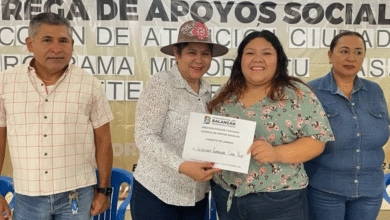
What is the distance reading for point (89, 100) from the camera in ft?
6.25

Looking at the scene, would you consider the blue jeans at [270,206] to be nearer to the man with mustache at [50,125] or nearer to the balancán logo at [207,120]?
the balancán logo at [207,120]

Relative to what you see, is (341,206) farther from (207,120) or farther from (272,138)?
(207,120)

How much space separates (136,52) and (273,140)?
2.32 m

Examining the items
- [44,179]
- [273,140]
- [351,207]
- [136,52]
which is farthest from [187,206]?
[136,52]

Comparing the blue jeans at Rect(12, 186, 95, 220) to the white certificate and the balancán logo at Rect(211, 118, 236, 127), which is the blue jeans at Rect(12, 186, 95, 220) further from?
the balancán logo at Rect(211, 118, 236, 127)

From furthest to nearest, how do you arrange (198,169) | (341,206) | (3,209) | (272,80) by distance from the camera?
(341,206), (3,209), (272,80), (198,169)

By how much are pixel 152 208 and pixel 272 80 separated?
Result: 34.9 inches

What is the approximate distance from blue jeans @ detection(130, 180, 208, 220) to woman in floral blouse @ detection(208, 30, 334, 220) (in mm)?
255

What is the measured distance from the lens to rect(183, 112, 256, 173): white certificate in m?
1.62

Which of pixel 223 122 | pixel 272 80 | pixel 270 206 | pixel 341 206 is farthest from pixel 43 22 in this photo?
pixel 341 206

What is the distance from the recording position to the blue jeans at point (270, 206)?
5.35 feet

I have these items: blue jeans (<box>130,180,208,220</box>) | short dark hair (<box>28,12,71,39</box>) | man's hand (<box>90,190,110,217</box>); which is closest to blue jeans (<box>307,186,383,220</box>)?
blue jeans (<box>130,180,208,220</box>)

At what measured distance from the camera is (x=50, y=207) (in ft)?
6.04

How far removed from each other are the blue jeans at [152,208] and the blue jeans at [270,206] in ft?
1.13
